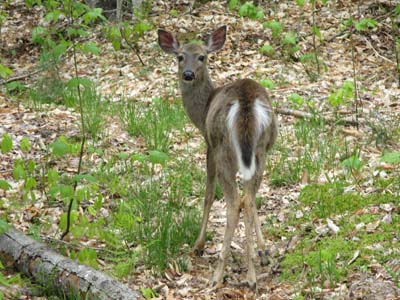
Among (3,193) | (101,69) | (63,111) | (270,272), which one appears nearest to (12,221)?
(3,193)

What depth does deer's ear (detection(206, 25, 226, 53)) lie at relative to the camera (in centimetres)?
627

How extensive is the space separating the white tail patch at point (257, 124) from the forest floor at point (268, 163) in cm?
64

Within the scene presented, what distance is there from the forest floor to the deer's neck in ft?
2.14

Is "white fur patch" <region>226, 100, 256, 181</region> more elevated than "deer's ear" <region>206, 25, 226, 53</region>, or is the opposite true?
"deer's ear" <region>206, 25, 226, 53</region>

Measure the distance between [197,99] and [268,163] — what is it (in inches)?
43.6

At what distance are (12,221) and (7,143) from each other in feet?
5.66

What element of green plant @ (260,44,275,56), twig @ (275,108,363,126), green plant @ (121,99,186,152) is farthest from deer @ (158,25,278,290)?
green plant @ (260,44,275,56)

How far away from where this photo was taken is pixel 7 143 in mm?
4062

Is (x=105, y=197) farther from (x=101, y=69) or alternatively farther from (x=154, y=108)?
(x=101, y=69)

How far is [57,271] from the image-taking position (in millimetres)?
4500

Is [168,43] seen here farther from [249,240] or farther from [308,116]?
[249,240]

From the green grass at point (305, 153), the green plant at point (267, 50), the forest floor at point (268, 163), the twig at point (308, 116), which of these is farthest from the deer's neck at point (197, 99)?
the green plant at point (267, 50)

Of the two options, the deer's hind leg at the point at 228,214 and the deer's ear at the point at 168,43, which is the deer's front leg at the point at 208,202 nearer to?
the deer's hind leg at the point at 228,214

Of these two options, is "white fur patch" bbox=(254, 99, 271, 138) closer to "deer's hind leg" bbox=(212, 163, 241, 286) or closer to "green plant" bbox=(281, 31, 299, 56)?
"deer's hind leg" bbox=(212, 163, 241, 286)
